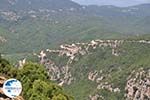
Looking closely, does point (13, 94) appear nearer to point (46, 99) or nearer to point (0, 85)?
point (0, 85)

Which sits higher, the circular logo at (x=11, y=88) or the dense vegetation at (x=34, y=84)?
the circular logo at (x=11, y=88)

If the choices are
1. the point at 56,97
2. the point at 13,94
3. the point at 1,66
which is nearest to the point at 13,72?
the point at 1,66

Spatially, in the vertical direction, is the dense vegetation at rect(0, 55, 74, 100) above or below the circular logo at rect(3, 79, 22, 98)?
below

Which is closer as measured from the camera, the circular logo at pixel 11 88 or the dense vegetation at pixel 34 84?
the circular logo at pixel 11 88

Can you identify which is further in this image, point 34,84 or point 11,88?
point 34,84

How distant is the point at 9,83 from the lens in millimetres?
34594

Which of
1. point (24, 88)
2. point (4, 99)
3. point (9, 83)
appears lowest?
point (24, 88)

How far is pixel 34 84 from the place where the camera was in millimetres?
83750

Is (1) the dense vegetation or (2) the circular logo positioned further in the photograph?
(1) the dense vegetation

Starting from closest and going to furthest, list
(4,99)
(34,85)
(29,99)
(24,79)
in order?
(4,99) → (29,99) → (34,85) → (24,79)

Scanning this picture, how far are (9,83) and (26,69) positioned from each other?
2582 inches

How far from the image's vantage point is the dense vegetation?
80006mm

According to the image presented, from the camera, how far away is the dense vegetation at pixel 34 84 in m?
80.0

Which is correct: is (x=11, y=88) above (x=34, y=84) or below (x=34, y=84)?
above
